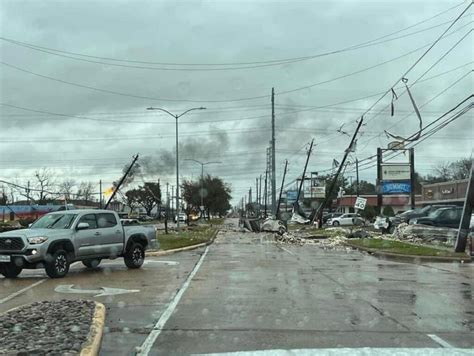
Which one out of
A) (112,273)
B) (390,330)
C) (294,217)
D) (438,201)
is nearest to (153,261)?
(112,273)

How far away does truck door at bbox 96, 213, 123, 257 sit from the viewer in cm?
1712

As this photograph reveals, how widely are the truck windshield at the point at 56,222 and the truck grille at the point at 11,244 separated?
45.7 inches

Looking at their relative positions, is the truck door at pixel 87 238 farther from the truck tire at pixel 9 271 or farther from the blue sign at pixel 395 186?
the blue sign at pixel 395 186

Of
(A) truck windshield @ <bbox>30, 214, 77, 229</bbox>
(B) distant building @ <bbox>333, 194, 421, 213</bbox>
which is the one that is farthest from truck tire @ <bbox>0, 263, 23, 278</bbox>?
(B) distant building @ <bbox>333, 194, 421, 213</bbox>

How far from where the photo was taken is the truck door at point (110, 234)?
56.2ft

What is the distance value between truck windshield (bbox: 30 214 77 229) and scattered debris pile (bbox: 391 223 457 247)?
2004 centimetres

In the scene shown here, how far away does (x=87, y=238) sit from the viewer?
1650 cm

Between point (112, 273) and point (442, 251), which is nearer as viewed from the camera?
point (112, 273)

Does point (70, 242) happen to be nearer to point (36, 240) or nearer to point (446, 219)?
point (36, 240)

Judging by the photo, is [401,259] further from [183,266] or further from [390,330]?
[390,330]

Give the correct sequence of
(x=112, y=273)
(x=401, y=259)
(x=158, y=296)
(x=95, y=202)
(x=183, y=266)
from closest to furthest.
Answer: (x=158, y=296)
(x=112, y=273)
(x=183, y=266)
(x=401, y=259)
(x=95, y=202)

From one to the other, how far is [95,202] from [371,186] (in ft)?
243

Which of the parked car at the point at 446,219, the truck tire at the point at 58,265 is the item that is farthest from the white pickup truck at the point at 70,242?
the parked car at the point at 446,219

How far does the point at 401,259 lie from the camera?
23609 millimetres
